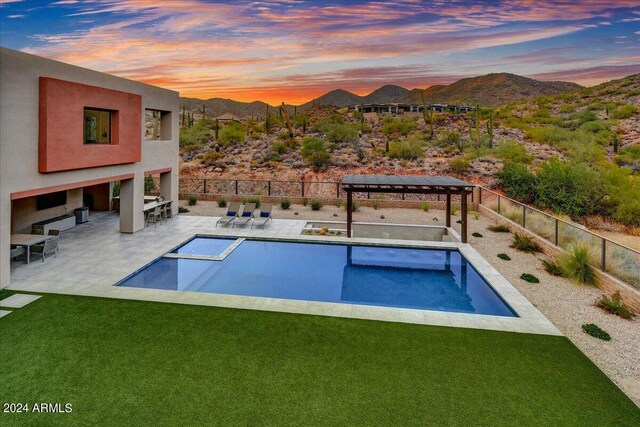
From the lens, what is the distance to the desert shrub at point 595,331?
7.05 metres

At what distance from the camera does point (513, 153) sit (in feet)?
106

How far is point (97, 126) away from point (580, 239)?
17.3 metres

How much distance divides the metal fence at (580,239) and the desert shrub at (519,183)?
20.8ft

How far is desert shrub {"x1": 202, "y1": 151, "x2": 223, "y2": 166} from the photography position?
118 ft

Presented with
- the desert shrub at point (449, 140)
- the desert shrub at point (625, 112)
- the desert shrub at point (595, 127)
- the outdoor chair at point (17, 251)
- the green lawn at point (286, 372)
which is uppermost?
the desert shrub at point (625, 112)

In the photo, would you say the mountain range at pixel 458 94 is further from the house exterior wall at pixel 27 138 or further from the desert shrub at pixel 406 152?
the house exterior wall at pixel 27 138

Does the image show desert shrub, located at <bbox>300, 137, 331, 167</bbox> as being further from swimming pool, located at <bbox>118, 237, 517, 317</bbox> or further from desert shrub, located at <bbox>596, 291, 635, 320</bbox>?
desert shrub, located at <bbox>596, 291, 635, 320</bbox>

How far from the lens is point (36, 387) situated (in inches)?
203

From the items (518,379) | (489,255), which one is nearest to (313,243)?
(489,255)

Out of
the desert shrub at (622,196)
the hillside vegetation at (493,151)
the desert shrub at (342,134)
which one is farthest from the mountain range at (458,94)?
the desert shrub at (622,196)

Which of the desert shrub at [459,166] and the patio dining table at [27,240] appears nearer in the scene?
the patio dining table at [27,240]

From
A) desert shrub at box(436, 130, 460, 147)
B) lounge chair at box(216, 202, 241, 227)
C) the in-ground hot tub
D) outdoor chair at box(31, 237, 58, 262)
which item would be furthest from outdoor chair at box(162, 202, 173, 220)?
desert shrub at box(436, 130, 460, 147)

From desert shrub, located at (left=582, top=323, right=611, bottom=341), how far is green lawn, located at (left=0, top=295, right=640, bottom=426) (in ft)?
2.95

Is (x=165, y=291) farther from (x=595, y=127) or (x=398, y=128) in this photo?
(x=595, y=127)
